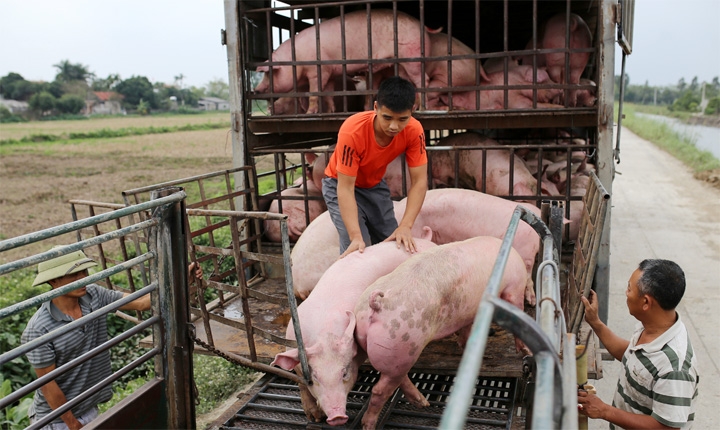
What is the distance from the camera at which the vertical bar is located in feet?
9.93

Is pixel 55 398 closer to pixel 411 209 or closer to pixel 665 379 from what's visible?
pixel 411 209

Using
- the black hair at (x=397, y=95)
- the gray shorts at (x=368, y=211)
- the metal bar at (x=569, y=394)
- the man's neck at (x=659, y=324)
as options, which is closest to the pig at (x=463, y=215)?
the gray shorts at (x=368, y=211)

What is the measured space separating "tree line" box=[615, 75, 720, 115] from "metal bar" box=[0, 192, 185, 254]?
34533 mm

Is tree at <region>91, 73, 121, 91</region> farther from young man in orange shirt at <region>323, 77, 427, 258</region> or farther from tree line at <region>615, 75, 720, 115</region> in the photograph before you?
young man in orange shirt at <region>323, 77, 427, 258</region>

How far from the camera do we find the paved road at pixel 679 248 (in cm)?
554

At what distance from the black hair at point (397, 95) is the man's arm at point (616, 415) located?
1775 millimetres

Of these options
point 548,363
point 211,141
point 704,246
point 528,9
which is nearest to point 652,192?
point 704,246

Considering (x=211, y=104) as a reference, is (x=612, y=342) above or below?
below

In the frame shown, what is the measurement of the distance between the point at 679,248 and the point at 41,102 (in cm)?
6385

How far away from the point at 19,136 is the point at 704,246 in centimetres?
3978

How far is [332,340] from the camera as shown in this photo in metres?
3.21

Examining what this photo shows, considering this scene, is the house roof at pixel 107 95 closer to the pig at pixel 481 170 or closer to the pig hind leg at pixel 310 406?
the pig at pixel 481 170

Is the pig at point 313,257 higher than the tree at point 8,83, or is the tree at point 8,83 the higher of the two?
the tree at point 8,83

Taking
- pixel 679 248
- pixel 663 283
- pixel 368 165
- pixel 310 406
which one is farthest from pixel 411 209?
pixel 679 248
